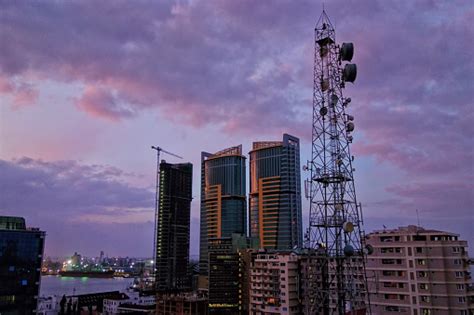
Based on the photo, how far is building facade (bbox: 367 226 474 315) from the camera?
100 feet

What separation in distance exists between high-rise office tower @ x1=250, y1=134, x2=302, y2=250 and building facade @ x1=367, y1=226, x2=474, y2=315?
64373 mm

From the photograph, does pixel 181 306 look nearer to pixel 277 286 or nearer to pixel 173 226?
pixel 277 286

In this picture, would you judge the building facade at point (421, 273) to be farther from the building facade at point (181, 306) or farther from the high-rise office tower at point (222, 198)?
the high-rise office tower at point (222, 198)

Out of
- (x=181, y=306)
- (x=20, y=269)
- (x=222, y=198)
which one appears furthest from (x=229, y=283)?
(x=222, y=198)

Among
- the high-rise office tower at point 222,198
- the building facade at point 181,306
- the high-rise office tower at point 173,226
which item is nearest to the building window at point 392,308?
the building facade at point 181,306

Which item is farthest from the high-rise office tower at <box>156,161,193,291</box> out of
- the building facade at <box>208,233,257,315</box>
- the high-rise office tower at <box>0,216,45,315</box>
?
the high-rise office tower at <box>0,216,45,315</box>

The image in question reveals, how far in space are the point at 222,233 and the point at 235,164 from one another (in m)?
24.0

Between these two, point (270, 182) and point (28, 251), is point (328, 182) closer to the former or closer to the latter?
point (28, 251)

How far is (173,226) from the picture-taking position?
447 ft

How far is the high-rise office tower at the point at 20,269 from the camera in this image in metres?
37.0

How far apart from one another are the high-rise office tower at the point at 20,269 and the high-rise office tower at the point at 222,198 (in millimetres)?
77729

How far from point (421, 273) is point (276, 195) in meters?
74.8

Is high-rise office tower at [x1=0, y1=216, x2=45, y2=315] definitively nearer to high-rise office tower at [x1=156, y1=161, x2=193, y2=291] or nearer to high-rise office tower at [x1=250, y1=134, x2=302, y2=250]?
high-rise office tower at [x1=250, y1=134, x2=302, y2=250]

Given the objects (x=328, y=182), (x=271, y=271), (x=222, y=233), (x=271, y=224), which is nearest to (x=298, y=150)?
(x=271, y=224)
